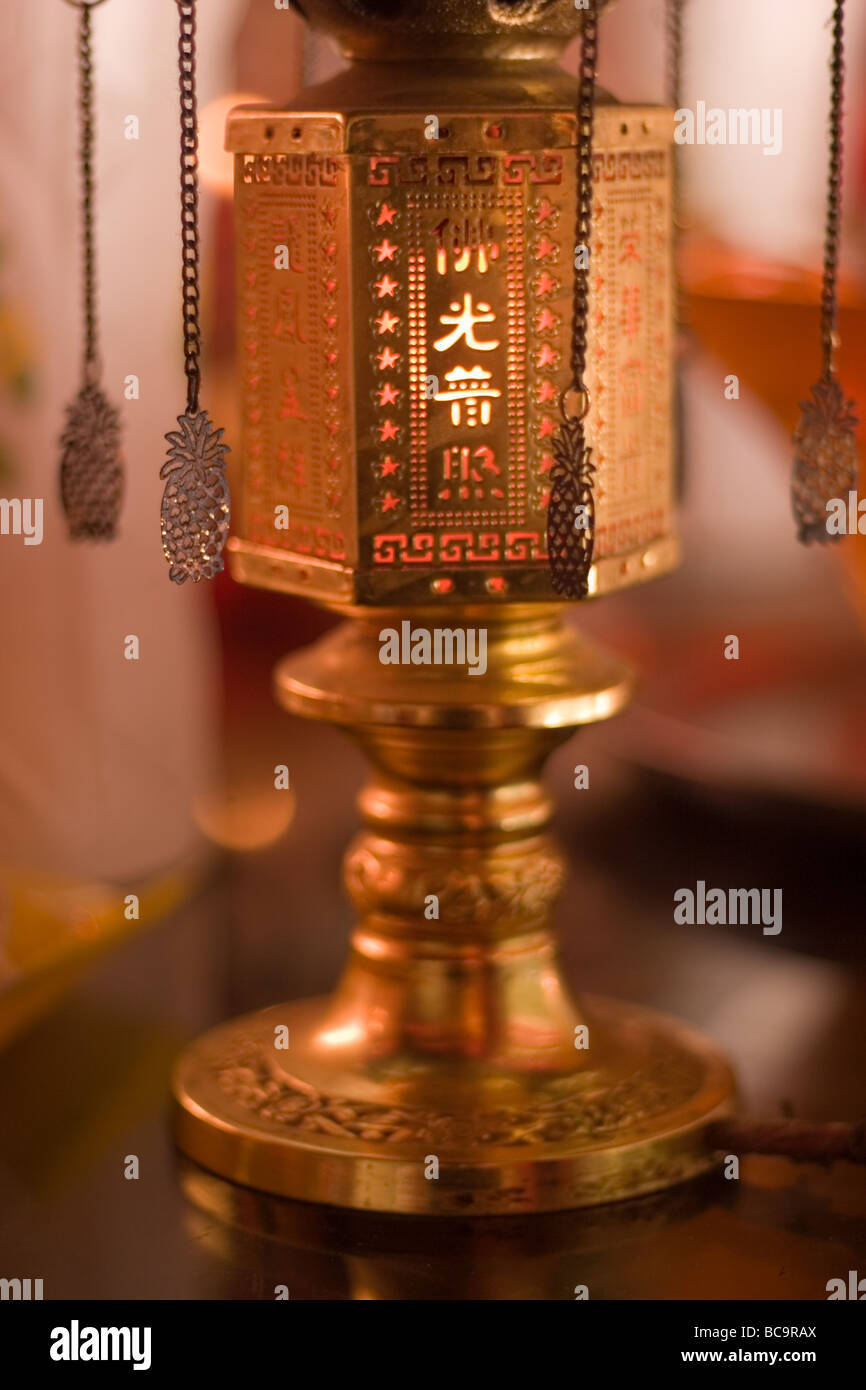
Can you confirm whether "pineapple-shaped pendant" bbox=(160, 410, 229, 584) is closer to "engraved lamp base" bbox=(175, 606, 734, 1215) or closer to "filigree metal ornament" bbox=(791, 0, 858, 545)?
"engraved lamp base" bbox=(175, 606, 734, 1215)

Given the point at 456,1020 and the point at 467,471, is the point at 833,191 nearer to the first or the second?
the point at 467,471

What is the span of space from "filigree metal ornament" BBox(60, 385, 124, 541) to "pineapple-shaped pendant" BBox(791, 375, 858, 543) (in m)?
0.33

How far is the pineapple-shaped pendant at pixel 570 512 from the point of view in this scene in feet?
2.77

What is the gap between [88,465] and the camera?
3.16 ft

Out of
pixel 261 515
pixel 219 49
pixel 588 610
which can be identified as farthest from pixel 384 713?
pixel 588 610

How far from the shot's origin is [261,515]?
0.94m

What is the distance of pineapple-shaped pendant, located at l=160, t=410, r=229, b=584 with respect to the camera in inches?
32.7

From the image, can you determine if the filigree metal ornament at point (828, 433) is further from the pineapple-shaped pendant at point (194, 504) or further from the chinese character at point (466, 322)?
the pineapple-shaped pendant at point (194, 504)

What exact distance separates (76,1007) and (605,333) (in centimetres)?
52

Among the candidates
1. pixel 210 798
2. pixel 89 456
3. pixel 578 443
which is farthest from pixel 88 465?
pixel 210 798

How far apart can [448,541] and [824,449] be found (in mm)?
183

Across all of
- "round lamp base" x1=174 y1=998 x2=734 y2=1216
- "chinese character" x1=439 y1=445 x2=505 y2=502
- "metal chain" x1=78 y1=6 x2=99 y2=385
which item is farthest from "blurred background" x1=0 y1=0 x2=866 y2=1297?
"chinese character" x1=439 y1=445 x2=505 y2=502
